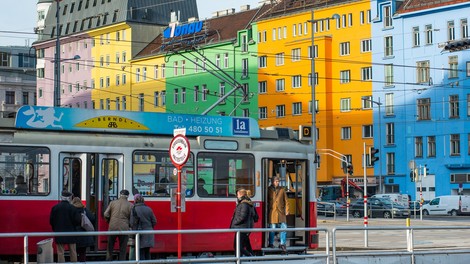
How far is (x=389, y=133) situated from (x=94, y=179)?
220 feet

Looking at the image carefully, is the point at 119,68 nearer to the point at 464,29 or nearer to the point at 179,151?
the point at 464,29

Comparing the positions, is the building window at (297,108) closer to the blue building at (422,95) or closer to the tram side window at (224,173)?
the blue building at (422,95)

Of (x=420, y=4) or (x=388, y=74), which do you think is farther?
(x=388, y=74)

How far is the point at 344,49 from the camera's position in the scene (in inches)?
3590

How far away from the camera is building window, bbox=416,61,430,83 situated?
8450 cm

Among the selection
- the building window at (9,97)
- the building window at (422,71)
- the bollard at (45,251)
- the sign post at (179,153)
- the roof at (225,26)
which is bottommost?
the bollard at (45,251)

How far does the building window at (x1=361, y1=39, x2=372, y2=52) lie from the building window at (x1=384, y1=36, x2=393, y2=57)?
1.62m

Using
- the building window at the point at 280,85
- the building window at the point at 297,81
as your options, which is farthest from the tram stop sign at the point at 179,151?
the building window at the point at 280,85

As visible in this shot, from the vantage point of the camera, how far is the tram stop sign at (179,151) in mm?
19594

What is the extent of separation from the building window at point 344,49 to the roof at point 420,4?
5350mm

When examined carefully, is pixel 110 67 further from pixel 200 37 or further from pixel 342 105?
pixel 342 105

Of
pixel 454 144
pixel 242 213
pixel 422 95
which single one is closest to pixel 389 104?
pixel 422 95

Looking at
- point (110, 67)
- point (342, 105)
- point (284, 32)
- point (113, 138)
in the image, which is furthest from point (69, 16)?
point (113, 138)

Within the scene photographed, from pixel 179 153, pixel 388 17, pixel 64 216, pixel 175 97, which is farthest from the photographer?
pixel 175 97
